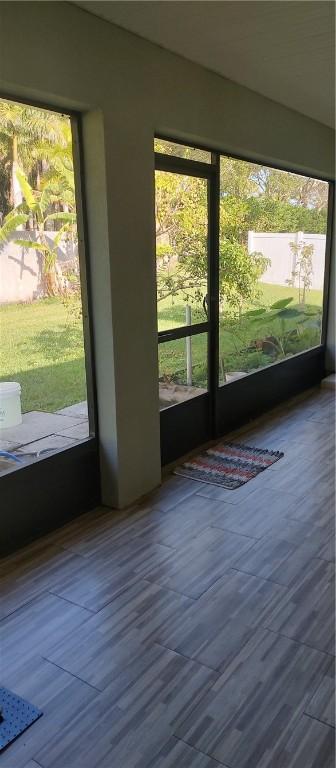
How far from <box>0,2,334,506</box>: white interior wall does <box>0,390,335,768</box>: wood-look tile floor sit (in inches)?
21.2

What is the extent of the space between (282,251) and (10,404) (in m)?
3.40

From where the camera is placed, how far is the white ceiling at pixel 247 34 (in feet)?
8.31

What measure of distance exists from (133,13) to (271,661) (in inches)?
112

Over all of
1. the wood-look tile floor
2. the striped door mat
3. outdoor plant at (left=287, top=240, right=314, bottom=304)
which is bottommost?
the wood-look tile floor

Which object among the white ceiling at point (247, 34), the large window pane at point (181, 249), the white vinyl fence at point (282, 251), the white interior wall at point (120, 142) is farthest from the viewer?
the white vinyl fence at point (282, 251)

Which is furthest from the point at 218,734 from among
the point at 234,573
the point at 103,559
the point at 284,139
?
the point at 284,139

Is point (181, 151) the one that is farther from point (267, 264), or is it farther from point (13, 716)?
point (13, 716)

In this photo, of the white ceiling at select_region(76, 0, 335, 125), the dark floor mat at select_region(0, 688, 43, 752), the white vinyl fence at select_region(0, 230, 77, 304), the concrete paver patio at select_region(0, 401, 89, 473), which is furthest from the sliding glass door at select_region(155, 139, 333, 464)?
the dark floor mat at select_region(0, 688, 43, 752)

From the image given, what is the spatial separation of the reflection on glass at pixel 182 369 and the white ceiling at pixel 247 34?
5.65ft

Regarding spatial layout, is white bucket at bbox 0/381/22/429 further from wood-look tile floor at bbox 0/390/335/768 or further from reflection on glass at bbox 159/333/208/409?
reflection on glass at bbox 159/333/208/409

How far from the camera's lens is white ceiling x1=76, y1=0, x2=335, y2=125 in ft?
8.31

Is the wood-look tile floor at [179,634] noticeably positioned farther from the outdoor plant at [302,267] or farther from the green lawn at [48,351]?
the outdoor plant at [302,267]

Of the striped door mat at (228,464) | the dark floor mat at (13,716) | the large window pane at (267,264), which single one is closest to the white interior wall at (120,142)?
the striped door mat at (228,464)

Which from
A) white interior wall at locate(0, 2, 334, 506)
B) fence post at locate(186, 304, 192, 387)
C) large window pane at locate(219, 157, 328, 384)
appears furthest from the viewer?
large window pane at locate(219, 157, 328, 384)
